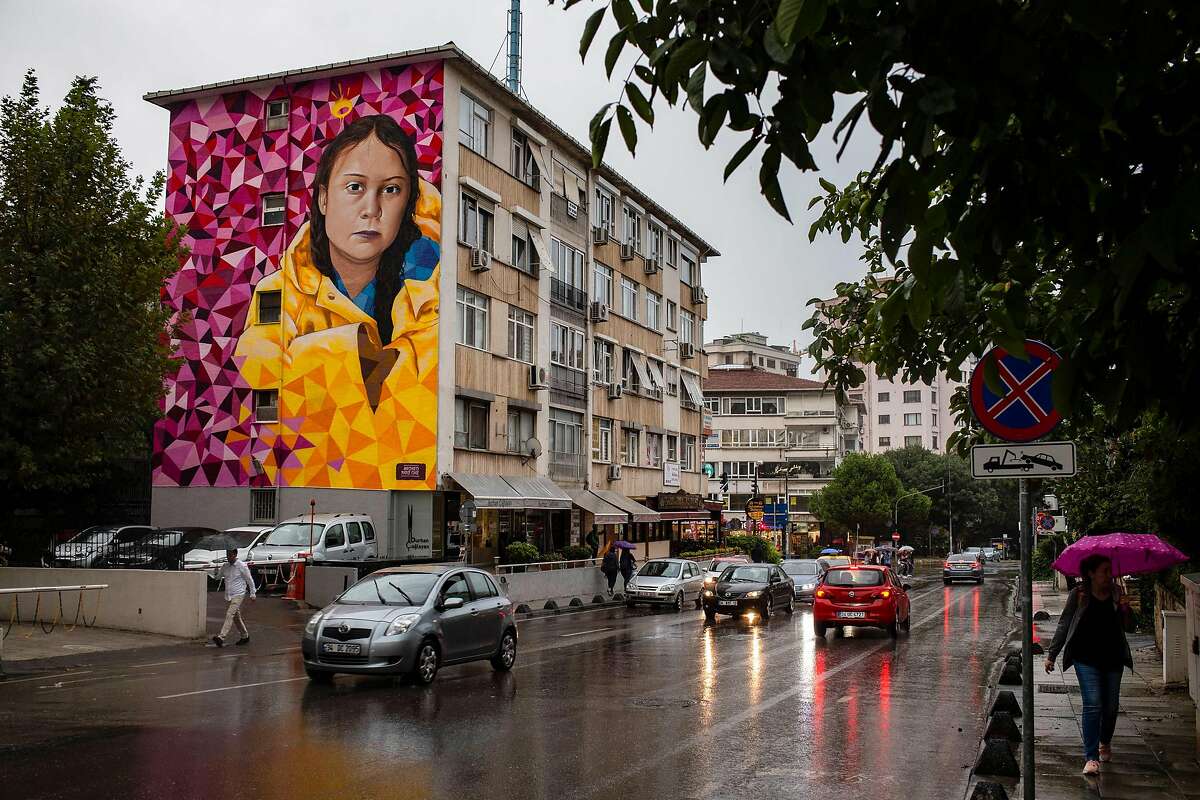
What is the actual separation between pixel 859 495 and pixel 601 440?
142 ft

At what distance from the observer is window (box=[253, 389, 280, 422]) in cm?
3703

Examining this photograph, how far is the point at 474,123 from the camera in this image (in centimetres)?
3775

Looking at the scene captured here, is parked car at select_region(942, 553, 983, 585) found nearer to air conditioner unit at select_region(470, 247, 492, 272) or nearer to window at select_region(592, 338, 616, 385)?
window at select_region(592, 338, 616, 385)

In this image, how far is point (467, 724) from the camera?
1173 centimetres

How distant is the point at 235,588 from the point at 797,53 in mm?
18655

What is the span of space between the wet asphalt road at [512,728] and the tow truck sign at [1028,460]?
3.07 metres

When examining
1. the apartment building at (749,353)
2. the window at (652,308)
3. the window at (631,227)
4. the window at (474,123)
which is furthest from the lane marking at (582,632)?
the apartment building at (749,353)

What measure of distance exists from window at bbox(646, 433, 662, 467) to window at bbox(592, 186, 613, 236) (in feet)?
34.8

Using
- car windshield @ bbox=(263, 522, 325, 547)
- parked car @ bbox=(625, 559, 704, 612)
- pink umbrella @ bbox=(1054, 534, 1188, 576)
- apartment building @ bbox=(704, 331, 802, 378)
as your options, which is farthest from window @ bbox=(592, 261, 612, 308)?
apartment building @ bbox=(704, 331, 802, 378)

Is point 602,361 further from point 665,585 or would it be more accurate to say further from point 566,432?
point 665,585

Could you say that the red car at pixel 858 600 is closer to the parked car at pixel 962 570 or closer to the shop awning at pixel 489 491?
the shop awning at pixel 489 491

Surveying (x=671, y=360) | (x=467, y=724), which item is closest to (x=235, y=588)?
(x=467, y=724)

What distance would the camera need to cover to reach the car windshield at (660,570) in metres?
35.1

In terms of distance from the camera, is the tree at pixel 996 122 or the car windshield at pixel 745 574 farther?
the car windshield at pixel 745 574
